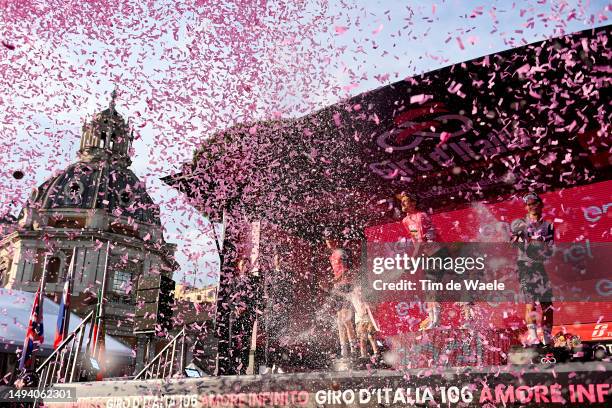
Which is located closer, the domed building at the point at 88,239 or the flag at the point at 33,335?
the flag at the point at 33,335

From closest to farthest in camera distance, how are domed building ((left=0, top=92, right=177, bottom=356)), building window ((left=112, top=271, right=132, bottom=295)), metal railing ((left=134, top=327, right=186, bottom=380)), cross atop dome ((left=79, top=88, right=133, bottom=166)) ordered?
metal railing ((left=134, top=327, right=186, bottom=380)), domed building ((left=0, top=92, right=177, bottom=356)), building window ((left=112, top=271, right=132, bottom=295)), cross atop dome ((left=79, top=88, right=133, bottom=166))

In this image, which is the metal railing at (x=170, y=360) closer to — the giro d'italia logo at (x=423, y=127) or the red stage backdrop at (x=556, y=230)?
the red stage backdrop at (x=556, y=230)

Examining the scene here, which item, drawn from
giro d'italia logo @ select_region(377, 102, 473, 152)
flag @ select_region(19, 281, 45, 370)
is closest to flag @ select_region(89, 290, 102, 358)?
flag @ select_region(19, 281, 45, 370)

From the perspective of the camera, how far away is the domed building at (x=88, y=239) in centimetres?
5472

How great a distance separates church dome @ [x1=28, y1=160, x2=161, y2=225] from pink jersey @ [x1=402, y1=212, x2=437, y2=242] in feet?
187

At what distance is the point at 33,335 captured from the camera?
14336 mm

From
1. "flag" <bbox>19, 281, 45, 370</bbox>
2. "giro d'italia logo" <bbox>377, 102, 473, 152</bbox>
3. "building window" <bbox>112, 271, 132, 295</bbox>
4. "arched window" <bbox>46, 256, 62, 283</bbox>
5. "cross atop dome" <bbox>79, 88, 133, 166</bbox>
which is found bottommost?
"flag" <bbox>19, 281, 45, 370</bbox>

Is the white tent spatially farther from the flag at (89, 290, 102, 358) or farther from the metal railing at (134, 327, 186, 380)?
the metal railing at (134, 327, 186, 380)

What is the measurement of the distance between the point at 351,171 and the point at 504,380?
7384mm

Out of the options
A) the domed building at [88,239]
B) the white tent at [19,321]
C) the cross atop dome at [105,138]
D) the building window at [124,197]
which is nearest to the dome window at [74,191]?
the domed building at [88,239]

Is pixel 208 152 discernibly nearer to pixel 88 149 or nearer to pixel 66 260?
pixel 66 260

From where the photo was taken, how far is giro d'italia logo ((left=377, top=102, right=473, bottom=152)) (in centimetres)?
955

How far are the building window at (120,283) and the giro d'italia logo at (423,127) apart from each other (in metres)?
50.4

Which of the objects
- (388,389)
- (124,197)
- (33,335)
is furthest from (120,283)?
(388,389)
